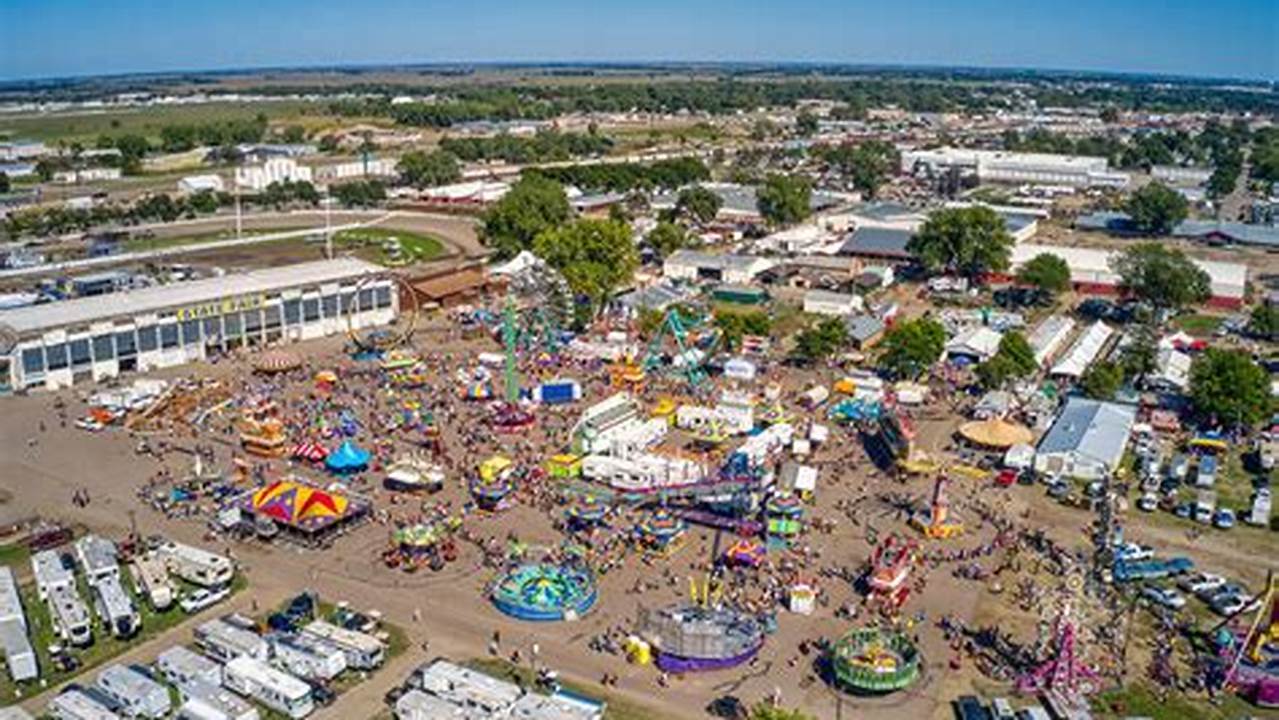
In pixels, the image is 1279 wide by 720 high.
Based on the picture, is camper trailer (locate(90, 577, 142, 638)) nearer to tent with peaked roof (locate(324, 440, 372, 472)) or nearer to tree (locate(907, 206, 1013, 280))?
tent with peaked roof (locate(324, 440, 372, 472))

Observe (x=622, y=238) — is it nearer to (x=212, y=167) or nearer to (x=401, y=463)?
(x=401, y=463)

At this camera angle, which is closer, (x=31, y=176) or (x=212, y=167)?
(x=31, y=176)

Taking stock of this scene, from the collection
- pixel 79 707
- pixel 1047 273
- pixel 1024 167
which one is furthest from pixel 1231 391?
pixel 1024 167

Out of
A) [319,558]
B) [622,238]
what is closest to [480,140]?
[622,238]

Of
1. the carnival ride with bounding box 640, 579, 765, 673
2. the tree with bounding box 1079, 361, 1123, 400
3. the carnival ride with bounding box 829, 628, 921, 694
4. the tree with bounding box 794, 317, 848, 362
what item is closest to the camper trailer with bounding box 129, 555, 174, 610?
the carnival ride with bounding box 640, 579, 765, 673

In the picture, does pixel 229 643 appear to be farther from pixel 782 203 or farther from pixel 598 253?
pixel 782 203
